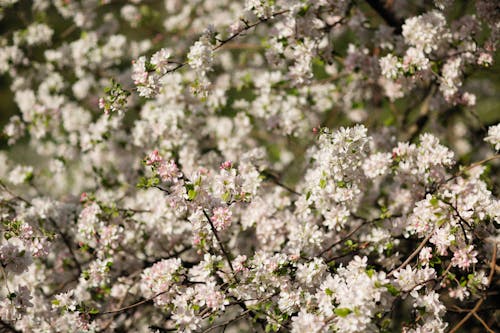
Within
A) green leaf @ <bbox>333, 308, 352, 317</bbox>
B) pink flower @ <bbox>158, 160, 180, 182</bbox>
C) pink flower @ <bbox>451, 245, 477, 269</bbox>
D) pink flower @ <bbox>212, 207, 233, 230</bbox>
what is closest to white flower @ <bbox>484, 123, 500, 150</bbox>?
pink flower @ <bbox>451, 245, 477, 269</bbox>

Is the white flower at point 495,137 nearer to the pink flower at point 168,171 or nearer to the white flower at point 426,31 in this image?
the white flower at point 426,31

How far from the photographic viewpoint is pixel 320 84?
5.43m

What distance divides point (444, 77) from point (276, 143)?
344 centimetres

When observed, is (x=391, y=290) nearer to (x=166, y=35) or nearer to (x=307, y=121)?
(x=307, y=121)

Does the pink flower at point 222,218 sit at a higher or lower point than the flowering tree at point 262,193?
higher

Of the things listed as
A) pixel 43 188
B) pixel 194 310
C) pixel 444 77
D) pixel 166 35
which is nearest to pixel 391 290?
pixel 194 310

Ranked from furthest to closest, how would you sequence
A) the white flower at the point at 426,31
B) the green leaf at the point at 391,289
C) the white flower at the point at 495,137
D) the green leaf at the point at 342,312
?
the white flower at the point at 426,31 < the white flower at the point at 495,137 < the green leaf at the point at 391,289 < the green leaf at the point at 342,312

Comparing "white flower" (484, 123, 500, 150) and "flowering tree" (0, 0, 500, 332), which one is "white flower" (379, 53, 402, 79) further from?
"white flower" (484, 123, 500, 150)

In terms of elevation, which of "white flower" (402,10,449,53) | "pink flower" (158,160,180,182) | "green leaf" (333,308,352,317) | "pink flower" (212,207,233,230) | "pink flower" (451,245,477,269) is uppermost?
"pink flower" (158,160,180,182)

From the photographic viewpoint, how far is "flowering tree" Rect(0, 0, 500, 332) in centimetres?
311

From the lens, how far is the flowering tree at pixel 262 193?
3.11m

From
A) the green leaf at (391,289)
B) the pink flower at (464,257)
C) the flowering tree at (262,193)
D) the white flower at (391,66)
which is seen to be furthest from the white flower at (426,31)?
the green leaf at (391,289)

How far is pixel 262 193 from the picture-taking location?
14.5ft

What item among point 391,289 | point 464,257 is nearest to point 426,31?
point 464,257
